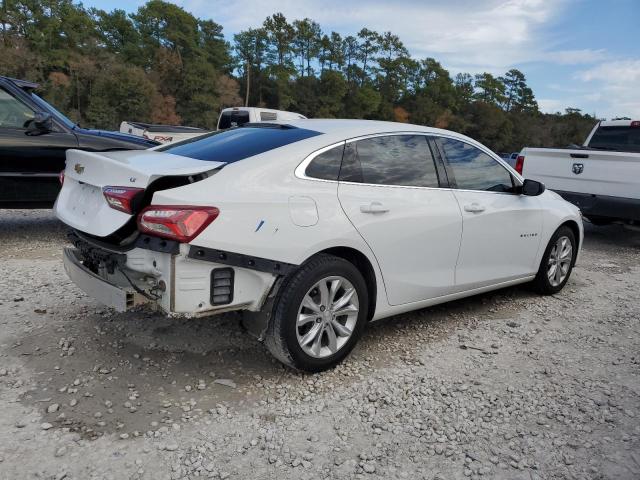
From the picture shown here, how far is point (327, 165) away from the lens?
3146 millimetres

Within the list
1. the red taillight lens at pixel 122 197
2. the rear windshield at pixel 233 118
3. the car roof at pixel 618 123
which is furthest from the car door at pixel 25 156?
the rear windshield at pixel 233 118

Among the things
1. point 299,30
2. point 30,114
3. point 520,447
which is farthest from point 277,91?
point 520,447

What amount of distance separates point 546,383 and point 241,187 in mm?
2275

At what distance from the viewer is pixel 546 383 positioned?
10.6ft

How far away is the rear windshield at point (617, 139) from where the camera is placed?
8.36m

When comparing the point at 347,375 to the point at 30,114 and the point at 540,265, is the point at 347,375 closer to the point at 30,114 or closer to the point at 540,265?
the point at 540,265

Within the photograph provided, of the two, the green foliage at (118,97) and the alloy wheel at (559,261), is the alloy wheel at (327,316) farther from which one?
the green foliage at (118,97)

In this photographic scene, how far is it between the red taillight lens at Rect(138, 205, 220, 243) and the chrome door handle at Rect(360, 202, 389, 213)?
3.21 feet

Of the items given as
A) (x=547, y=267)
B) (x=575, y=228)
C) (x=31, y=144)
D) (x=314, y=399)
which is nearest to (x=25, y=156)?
(x=31, y=144)

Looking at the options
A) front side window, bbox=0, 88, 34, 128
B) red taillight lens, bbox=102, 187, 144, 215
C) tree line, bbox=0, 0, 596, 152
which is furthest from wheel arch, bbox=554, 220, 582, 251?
A: tree line, bbox=0, 0, 596, 152

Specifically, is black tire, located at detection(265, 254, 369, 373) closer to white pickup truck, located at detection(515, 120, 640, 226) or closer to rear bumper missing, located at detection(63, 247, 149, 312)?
rear bumper missing, located at detection(63, 247, 149, 312)

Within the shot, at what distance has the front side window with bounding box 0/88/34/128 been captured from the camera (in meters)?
5.74

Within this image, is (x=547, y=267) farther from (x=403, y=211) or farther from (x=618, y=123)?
(x=618, y=123)

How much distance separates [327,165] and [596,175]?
18.7ft
